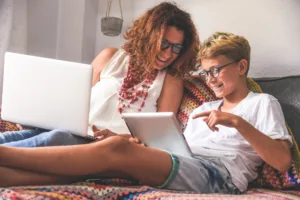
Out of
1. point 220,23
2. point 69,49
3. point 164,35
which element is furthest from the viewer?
point 69,49

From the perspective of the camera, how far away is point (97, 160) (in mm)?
896

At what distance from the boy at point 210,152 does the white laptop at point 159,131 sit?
54mm

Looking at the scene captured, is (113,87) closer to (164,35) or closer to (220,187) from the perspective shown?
(164,35)

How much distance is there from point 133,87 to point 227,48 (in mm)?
445

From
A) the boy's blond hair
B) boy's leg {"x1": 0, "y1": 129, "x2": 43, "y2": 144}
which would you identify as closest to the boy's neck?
the boy's blond hair

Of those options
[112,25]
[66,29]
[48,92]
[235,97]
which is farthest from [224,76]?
[66,29]

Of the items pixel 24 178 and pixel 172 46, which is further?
pixel 172 46

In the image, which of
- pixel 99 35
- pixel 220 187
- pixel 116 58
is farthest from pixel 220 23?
pixel 220 187

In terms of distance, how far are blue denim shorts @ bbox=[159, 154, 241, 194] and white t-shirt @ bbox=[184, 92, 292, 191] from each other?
27mm

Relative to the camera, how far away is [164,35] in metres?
1.58

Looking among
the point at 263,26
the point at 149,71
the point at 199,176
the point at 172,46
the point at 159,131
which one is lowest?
the point at 199,176

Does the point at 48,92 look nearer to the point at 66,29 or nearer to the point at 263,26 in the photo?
the point at 263,26

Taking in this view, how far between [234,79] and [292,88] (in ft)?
0.77

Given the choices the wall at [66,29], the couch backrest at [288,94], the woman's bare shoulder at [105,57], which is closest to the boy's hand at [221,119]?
the couch backrest at [288,94]
